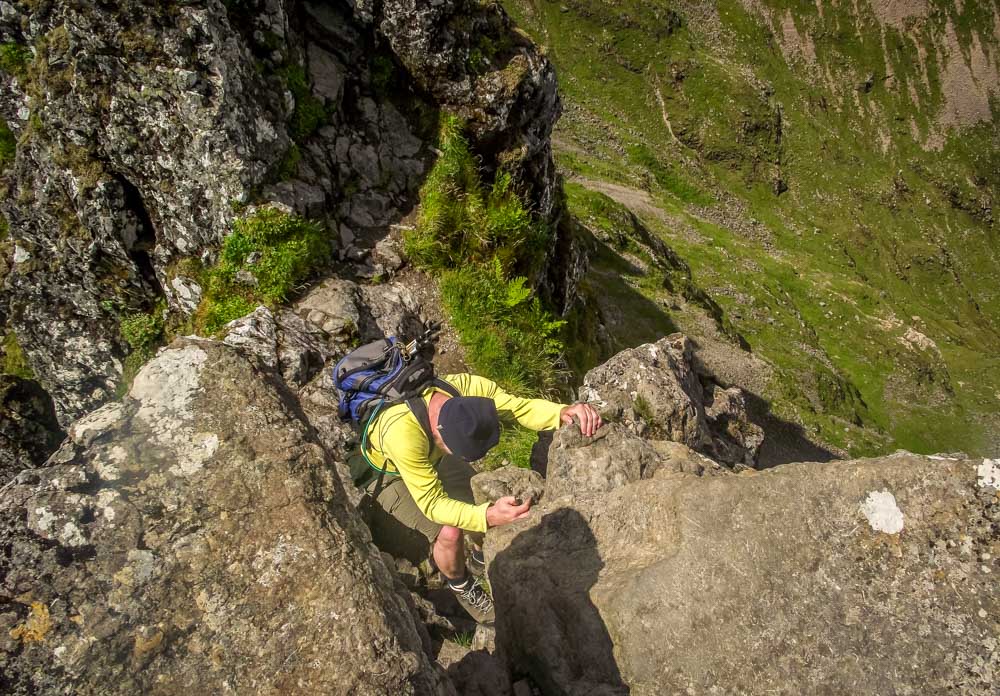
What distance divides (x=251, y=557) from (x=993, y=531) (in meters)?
6.46

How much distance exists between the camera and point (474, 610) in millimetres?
8688

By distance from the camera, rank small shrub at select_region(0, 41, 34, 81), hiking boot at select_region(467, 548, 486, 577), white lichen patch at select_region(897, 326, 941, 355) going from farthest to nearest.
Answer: white lichen patch at select_region(897, 326, 941, 355)
small shrub at select_region(0, 41, 34, 81)
hiking boot at select_region(467, 548, 486, 577)

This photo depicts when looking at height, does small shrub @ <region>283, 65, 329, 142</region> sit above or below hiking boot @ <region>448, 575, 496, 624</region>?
above

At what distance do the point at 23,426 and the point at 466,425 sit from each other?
37.7 ft

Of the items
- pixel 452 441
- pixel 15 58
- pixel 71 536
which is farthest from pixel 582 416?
pixel 15 58

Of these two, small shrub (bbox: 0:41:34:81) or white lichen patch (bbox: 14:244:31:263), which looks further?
white lichen patch (bbox: 14:244:31:263)

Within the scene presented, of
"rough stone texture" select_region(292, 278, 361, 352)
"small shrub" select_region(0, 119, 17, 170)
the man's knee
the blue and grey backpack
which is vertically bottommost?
the man's knee

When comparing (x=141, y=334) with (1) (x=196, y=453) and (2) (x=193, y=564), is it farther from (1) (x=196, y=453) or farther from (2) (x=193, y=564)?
(2) (x=193, y=564)

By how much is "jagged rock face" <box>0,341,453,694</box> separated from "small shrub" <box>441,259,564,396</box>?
24.7 ft

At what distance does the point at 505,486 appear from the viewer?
872 cm

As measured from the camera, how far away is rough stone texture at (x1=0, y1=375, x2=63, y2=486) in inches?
468

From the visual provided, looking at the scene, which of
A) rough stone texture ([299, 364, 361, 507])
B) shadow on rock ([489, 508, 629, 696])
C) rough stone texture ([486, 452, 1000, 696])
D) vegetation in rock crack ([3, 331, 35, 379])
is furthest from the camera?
vegetation in rock crack ([3, 331, 35, 379])

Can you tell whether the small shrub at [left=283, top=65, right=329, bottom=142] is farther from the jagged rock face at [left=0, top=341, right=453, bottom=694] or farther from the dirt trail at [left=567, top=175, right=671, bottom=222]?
the dirt trail at [left=567, top=175, right=671, bottom=222]

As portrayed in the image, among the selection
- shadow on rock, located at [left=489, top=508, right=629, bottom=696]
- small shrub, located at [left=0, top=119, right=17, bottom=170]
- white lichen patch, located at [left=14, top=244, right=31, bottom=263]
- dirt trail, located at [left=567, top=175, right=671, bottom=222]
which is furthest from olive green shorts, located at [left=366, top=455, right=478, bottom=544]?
dirt trail, located at [left=567, top=175, right=671, bottom=222]
